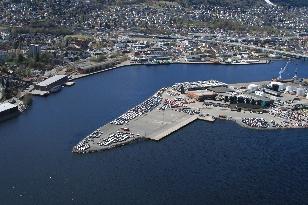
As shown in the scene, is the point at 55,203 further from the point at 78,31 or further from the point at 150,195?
the point at 78,31

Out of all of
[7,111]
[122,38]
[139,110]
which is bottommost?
[122,38]

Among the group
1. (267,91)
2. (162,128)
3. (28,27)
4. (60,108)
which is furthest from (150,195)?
(28,27)

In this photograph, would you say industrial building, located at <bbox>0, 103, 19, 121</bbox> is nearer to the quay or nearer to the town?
the town

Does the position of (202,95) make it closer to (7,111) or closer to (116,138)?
(116,138)

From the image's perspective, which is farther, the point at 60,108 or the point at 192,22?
the point at 192,22

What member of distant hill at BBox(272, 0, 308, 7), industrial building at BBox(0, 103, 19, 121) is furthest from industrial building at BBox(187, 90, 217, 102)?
distant hill at BBox(272, 0, 308, 7)

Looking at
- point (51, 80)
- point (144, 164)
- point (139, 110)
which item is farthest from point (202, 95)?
point (144, 164)
